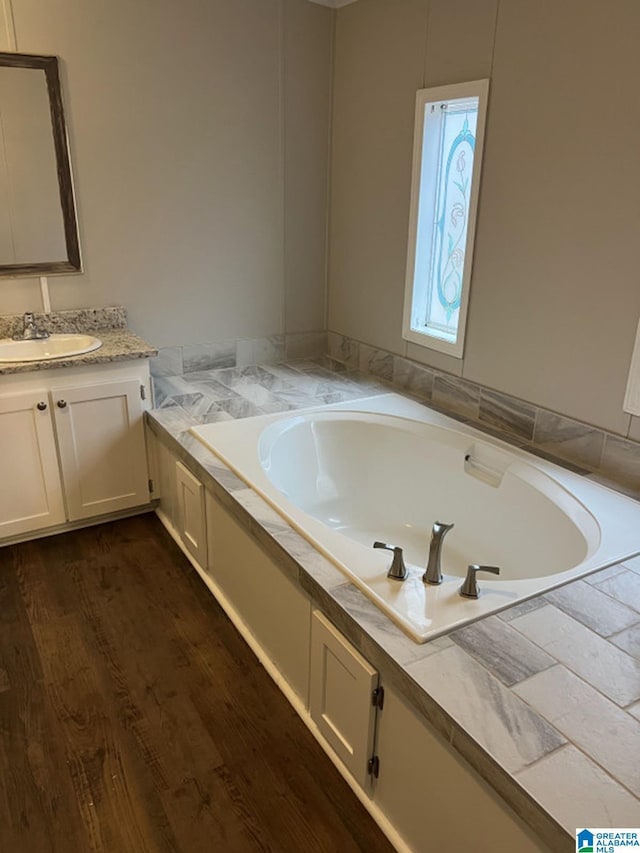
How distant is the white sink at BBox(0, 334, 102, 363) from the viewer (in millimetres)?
2771

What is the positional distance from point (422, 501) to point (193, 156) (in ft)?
6.32

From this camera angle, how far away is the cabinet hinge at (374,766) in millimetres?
1610

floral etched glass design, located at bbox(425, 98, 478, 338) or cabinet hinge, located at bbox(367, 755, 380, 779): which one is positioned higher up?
floral etched glass design, located at bbox(425, 98, 478, 338)

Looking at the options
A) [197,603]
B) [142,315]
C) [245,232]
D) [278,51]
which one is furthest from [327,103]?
[197,603]

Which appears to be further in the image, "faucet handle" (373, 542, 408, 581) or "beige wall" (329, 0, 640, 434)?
"beige wall" (329, 0, 640, 434)

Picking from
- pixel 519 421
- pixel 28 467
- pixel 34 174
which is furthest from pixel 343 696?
pixel 34 174

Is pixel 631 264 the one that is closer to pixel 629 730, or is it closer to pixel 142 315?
pixel 629 730

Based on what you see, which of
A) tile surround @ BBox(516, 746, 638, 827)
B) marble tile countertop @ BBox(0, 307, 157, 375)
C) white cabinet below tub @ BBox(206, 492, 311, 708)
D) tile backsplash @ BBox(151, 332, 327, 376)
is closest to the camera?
tile surround @ BBox(516, 746, 638, 827)

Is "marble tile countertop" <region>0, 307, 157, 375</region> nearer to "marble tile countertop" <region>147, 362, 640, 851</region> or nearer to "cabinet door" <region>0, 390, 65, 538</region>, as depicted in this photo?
"cabinet door" <region>0, 390, 65, 538</region>

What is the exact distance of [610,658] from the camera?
145 cm

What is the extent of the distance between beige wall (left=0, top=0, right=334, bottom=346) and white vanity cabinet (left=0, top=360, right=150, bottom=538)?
19.4 inches

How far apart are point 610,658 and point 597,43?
72.3 inches

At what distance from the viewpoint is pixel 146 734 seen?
6.21 feet

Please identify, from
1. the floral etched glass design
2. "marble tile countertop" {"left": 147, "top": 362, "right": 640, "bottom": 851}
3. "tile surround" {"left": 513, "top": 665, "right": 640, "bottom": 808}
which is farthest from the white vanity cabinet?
"tile surround" {"left": 513, "top": 665, "right": 640, "bottom": 808}
